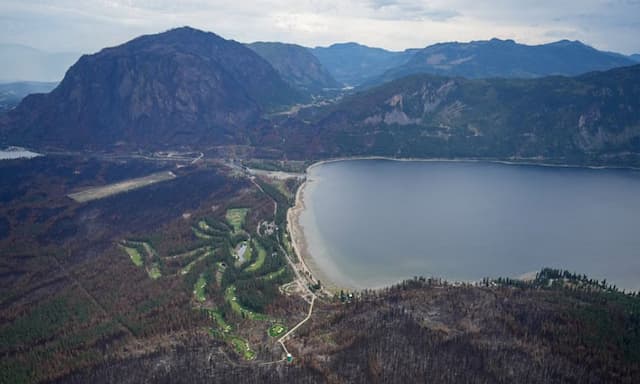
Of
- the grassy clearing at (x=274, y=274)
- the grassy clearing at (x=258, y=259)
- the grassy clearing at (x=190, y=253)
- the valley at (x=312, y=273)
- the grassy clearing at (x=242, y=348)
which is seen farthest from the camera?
the grassy clearing at (x=190, y=253)

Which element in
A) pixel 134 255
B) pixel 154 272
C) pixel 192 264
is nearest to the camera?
pixel 154 272

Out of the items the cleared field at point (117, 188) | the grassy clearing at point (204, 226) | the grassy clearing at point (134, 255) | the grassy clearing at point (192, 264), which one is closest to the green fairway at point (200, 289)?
the grassy clearing at point (192, 264)

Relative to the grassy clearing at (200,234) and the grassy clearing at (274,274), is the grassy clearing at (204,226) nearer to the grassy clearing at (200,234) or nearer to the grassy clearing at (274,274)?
the grassy clearing at (200,234)

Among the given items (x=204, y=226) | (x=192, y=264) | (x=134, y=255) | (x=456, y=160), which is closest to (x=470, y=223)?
(x=204, y=226)

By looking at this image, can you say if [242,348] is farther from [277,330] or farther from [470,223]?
[470,223]

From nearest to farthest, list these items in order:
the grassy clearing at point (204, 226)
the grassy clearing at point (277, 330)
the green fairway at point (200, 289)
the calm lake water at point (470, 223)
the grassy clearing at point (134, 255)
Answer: the grassy clearing at point (277, 330) → the green fairway at point (200, 289) → the calm lake water at point (470, 223) → the grassy clearing at point (134, 255) → the grassy clearing at point (204, 226)

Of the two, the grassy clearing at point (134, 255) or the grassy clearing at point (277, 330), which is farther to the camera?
the grassy clearing at point (134, 255)

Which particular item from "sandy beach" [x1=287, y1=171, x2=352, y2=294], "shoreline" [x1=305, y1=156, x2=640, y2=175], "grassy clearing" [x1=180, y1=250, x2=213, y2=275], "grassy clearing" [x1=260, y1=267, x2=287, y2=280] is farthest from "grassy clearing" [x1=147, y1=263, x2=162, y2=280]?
"shoreline" [x1=305, y1=156, x2=640, y2=175]
